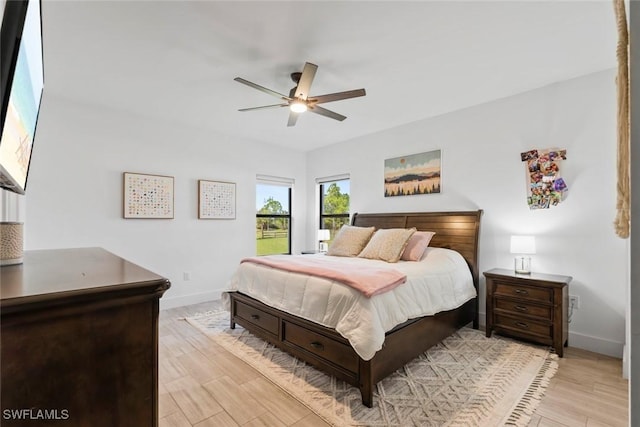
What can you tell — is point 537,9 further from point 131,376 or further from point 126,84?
point 126,84

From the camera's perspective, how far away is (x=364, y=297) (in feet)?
6.23

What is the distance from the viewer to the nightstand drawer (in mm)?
2570

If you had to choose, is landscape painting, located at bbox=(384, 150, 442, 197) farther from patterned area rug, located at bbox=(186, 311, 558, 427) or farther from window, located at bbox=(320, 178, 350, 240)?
patterned area rug, located at bbox=(186, 311, 558, 427)

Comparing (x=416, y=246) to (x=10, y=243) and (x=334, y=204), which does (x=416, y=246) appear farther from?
(x=10, y=243)

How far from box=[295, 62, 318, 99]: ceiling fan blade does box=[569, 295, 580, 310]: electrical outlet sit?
3.17 meters

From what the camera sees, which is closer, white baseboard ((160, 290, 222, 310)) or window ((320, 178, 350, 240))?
white baseboard ((160, 290, 222, 310))

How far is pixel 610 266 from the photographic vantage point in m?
2.57

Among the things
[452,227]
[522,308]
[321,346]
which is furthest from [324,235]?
[522,308]

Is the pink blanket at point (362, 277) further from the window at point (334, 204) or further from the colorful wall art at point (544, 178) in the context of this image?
the window at point (334, 204)

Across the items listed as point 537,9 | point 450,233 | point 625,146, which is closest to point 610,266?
point 450,233

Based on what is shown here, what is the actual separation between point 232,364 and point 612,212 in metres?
3.61

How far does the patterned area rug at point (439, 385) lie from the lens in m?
1.75

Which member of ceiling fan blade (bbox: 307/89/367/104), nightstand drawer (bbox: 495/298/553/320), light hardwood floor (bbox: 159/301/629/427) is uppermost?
ceiling fan blade (bbox: 307/89/367/104)

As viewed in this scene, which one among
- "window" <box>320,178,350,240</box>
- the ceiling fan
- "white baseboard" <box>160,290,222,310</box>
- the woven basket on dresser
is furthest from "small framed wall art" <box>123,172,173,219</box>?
the woven basket on dresser
